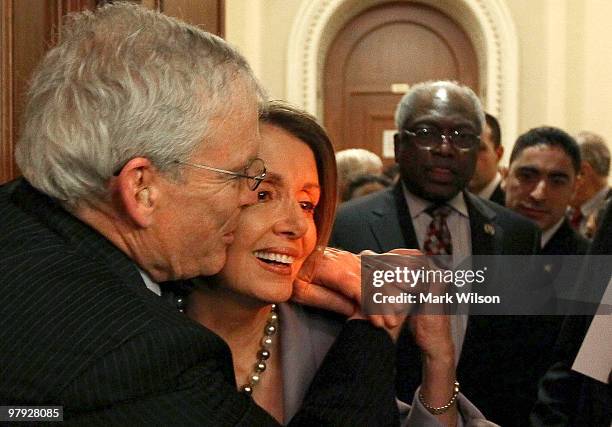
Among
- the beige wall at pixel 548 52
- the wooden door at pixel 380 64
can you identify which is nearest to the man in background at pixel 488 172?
the beige wall at pixel 548 52

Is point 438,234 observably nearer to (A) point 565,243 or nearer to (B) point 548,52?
(A) point 565,243

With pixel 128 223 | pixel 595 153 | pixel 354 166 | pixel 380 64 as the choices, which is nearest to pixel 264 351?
pixel 128 223

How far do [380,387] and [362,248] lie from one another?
2.15ft

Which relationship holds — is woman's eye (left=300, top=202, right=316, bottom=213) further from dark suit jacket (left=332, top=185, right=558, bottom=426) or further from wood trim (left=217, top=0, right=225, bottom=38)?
wood trim (left=217, top=0, right=225, bottom=38)

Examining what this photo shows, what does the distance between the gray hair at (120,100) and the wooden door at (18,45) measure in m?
0.50

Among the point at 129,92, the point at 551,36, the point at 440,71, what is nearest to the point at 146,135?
the point at 129,92

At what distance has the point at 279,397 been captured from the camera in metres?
1.14

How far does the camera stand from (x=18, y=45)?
138 centimetres

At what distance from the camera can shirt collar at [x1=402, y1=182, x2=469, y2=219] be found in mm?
1684

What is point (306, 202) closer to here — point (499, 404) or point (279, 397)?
point (279, 397)

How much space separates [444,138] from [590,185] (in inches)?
48.8

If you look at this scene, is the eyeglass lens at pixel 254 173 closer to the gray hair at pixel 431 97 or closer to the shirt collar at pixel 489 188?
the gray hair at pixel 431 97

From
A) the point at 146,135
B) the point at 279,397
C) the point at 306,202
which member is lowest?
the point at 279,397

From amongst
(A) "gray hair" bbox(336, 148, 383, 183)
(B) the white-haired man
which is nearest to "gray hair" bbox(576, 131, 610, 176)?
(A) "gray hair" bbox(336, 148, 383, 183)
